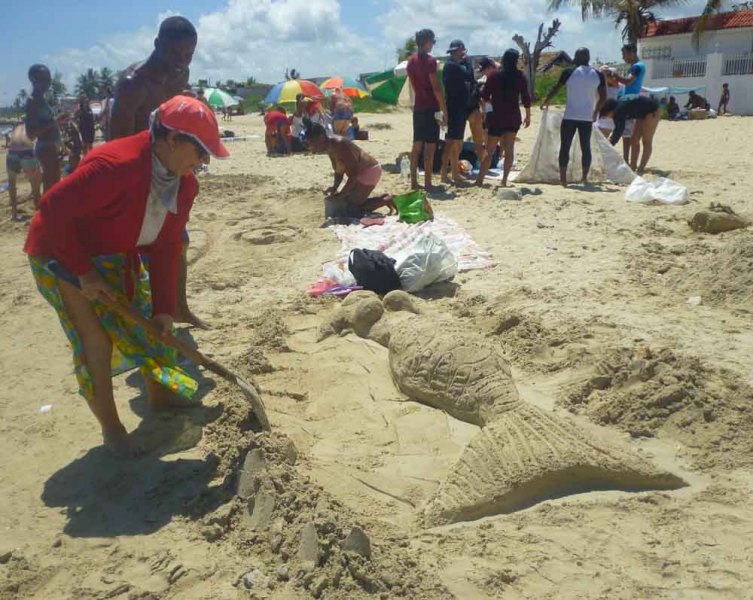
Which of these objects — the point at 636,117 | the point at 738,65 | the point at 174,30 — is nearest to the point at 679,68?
the point at 738,65

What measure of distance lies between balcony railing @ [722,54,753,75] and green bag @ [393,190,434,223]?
936 inches

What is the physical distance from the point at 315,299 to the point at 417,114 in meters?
3.86

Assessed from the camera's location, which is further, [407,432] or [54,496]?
[407,432]

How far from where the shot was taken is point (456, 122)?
8406 mm

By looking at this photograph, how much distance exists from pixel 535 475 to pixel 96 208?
1866mm

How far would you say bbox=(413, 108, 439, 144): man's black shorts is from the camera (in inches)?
323

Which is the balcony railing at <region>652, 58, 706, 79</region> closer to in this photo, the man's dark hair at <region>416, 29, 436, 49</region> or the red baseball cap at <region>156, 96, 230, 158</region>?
the man's dark hair at <region>416, 29, 436, 49</region>

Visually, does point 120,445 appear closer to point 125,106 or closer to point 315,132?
point 125,106

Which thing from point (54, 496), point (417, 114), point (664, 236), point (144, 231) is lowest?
point (54, 496)

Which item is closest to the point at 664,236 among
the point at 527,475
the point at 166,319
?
the point at 527,475

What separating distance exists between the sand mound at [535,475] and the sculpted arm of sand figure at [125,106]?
2.51 metres

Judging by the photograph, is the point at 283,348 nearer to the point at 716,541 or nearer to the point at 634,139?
the point at 716,541

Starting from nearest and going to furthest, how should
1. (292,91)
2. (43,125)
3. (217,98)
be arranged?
(43,125), (292,91), (217,98)

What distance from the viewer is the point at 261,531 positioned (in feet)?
8.17
